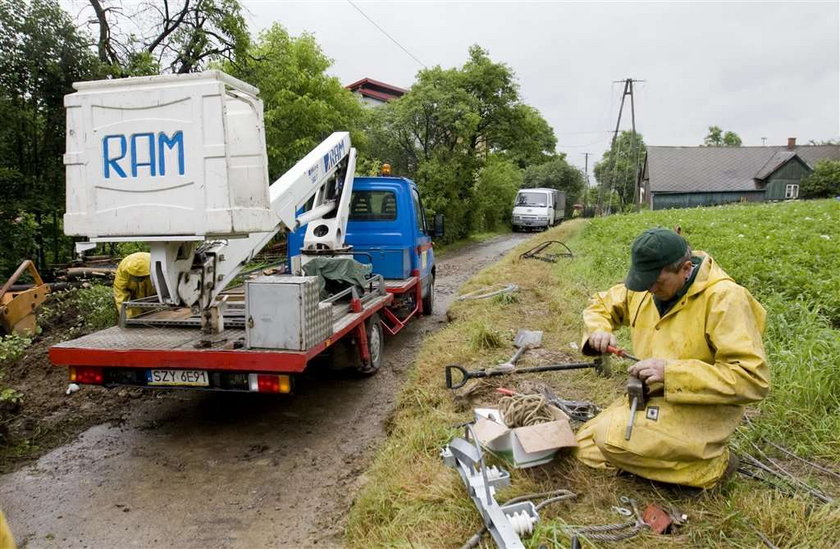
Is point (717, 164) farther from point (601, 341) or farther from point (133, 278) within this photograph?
point (601, 341)

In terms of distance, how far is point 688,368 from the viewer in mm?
2566

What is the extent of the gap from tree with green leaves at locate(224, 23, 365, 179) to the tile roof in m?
36.6

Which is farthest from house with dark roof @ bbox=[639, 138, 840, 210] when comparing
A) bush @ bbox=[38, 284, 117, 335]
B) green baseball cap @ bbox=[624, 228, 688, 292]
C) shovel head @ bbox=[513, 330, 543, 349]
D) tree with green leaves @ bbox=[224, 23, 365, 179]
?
green baseball cap @ bbox=[624, 228, 688, 292]

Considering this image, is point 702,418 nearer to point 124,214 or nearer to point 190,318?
point 124,214

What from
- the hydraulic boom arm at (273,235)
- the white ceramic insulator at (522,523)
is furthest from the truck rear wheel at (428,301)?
the white ceramic insulator at (522,523)

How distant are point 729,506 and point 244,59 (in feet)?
41.3

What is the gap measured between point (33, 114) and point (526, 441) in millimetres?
10124

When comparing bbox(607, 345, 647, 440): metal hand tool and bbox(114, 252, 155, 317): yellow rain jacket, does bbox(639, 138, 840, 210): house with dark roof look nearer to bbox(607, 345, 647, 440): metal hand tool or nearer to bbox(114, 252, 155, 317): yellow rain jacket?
bbox(114, 252, 155, 317): yellow rain jacket

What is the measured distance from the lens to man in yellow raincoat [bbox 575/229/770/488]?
8.26 feet

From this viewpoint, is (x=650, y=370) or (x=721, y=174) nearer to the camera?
(x=650, y=370)

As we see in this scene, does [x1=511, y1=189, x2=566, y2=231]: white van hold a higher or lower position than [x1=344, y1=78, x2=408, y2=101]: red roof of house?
lower

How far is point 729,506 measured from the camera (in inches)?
106

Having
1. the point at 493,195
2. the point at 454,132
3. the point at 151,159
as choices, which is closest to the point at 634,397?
the point at 151,159

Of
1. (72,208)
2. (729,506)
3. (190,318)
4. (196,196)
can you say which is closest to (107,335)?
(190,318)
